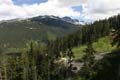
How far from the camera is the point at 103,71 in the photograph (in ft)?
335

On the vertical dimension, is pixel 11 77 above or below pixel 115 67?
below

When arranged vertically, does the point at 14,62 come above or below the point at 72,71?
above

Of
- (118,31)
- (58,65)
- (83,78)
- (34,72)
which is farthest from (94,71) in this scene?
(58,65)

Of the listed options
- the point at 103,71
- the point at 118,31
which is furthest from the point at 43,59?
the point at 118,31

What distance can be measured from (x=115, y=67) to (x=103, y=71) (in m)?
4.51

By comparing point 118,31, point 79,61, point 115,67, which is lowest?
point 79,61

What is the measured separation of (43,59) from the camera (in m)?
141

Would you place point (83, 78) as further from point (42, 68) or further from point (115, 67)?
point (42, 68)

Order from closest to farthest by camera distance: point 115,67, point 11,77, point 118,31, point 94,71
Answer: point 118,31
point 115,67
point 94,71
point 11,77

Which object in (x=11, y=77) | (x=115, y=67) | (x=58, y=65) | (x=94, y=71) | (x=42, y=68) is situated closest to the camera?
(x=115, y=67)

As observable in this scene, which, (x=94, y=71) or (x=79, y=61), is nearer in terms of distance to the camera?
(x=94, y=71)

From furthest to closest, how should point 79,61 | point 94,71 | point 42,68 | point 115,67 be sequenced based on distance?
point 79,61 → point 42,68 → point 94,71 → point 115,67

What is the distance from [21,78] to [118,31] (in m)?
53.4

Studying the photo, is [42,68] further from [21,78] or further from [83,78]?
[83,78]
